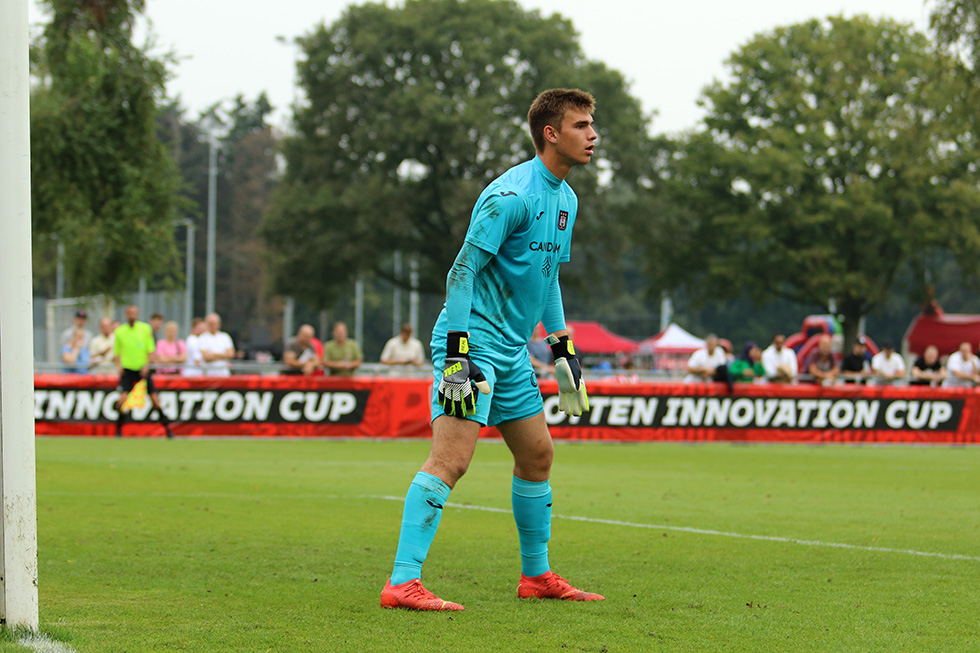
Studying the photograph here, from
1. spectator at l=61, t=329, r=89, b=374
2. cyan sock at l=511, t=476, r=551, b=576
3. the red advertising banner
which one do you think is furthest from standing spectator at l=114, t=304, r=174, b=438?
cyan sock at l=511, t=476, r=551, b=576

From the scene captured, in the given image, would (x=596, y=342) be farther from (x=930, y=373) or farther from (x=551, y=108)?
(x=551, y=108)

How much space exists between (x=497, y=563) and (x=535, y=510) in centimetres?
127

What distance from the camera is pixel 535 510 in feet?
18.8

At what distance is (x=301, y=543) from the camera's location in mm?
7676

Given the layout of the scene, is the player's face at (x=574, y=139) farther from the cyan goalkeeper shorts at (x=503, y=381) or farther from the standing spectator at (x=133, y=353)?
the standing spectator at (x=133, y=353)

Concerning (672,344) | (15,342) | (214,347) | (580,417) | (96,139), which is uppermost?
(96,139)

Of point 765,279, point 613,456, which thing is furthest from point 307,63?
point 613,456

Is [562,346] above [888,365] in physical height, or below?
above

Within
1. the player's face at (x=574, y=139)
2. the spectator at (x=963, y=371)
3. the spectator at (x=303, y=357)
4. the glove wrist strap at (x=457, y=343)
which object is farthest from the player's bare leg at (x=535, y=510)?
the spectator at (x=963, y=371)

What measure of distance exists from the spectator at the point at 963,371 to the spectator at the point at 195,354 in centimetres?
1399

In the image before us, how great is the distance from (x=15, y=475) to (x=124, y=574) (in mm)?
2185

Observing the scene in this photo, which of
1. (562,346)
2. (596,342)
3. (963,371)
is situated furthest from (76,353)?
(596,342)

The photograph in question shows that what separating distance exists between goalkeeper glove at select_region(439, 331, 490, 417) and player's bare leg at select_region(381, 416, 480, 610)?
0.48 feet

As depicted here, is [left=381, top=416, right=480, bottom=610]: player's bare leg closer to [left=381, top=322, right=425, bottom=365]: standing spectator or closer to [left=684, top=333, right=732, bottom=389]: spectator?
[left=381, top=322, right=425, bottom=365]: standing spectator
